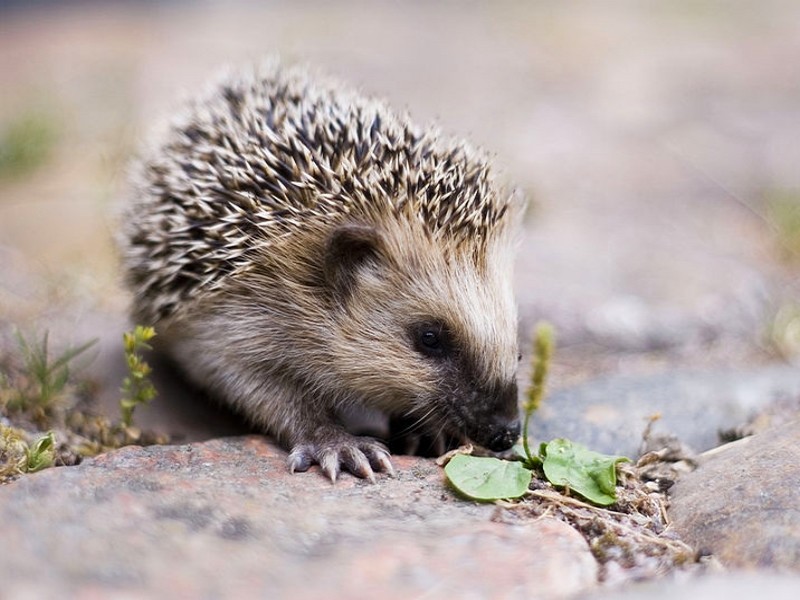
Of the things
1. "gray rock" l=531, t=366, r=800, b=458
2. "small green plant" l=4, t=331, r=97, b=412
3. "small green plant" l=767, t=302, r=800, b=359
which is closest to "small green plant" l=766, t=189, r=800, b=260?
"small green plant" l=767, t=302, r=800, b=359

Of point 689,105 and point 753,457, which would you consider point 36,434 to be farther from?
point 689,105

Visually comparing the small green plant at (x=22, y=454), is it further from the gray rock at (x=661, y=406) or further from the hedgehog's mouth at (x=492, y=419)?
the gray rock at (x=661, y=406)

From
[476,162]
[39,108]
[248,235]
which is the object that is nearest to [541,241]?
[476,162]

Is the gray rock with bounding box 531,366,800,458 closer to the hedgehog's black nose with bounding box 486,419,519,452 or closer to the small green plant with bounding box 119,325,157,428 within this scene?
the hedgehog's black nose with bounding box 486,419,519,452

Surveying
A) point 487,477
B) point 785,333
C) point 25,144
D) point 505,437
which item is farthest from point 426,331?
point 25,144

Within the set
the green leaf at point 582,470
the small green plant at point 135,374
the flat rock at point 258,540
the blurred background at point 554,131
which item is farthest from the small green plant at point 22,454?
the green leaf at point 582,470

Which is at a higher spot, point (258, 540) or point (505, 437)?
point (505, 437)

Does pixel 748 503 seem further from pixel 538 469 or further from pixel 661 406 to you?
pixel 661 406
